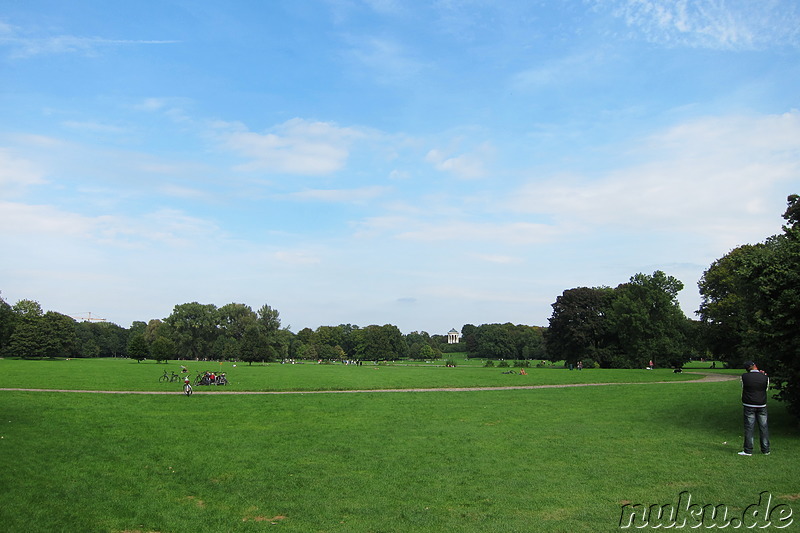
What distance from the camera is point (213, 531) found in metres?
7.87

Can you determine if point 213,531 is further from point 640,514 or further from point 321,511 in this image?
point 640,514

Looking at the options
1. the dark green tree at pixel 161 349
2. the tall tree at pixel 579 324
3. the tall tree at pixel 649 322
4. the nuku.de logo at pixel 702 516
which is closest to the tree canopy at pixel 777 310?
the nuku.de logo at pixel 702 516

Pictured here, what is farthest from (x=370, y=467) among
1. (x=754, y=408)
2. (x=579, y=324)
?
(x=579, y=324)

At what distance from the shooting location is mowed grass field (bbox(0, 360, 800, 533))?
8398mm

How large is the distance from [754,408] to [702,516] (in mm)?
6498

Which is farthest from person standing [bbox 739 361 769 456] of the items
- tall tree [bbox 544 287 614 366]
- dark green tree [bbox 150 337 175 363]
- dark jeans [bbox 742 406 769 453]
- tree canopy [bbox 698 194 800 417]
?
dark green tree [bbox 150 337 175 363]

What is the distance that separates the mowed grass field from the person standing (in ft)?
2.02

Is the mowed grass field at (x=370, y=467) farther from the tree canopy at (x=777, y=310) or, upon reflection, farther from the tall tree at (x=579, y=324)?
the tall tree at (x=579, y=324)

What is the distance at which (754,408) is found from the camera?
513 inches

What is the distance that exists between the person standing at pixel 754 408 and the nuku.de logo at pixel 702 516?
4.25m

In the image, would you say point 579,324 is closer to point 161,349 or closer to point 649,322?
point 649,322

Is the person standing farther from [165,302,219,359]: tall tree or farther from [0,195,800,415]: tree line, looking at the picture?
[165,302,219,359]: tall tree

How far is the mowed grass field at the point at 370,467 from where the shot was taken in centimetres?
840

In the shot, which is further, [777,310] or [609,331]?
[609,331]
